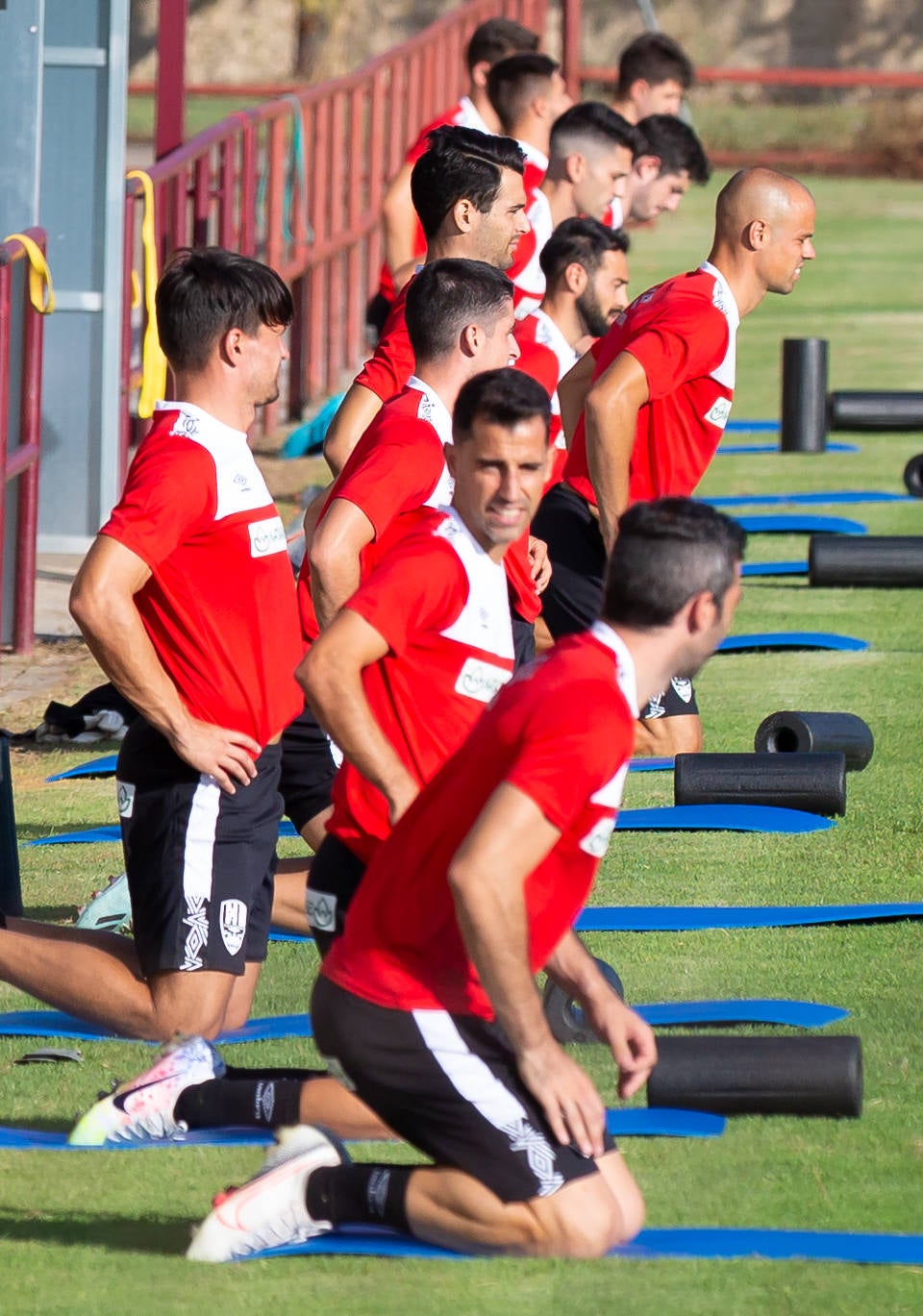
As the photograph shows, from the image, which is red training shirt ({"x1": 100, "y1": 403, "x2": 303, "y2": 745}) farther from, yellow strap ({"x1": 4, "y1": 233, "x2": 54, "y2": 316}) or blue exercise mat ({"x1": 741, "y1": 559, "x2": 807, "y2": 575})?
blue exercise mat ({"x1": 741, "y1": 559, "x2": 807, "y2": 575})

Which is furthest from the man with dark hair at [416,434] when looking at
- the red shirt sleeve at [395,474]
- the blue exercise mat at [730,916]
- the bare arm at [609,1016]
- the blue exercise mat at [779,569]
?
the blue exercise mat at [779,569]

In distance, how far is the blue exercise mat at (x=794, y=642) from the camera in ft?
35.8

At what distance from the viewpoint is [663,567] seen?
13.8ft

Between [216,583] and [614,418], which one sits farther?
[614,418]

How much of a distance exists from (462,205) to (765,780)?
219cm

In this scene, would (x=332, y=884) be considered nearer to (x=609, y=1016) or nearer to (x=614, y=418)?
(x=609, y=1016)

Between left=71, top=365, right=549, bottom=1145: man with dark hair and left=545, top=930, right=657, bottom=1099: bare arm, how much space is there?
57 centimetres

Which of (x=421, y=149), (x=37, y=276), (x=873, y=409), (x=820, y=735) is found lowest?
(x=820, y=735)

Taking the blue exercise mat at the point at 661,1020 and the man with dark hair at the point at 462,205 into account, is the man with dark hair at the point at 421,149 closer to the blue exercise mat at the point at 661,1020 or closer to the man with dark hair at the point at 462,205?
the man with dark hair at the point at 462,205

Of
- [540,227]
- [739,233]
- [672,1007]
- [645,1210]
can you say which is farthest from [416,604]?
[540,227]

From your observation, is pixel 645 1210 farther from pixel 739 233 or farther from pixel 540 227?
pixel 540 227

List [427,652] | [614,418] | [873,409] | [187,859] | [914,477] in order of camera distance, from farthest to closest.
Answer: [873,409], [914,477], [614,418], [187,859], [427,652]

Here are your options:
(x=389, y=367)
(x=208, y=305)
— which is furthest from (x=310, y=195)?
(x=208, y=305)

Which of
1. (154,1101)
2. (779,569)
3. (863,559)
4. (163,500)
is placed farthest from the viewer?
(779,569)
